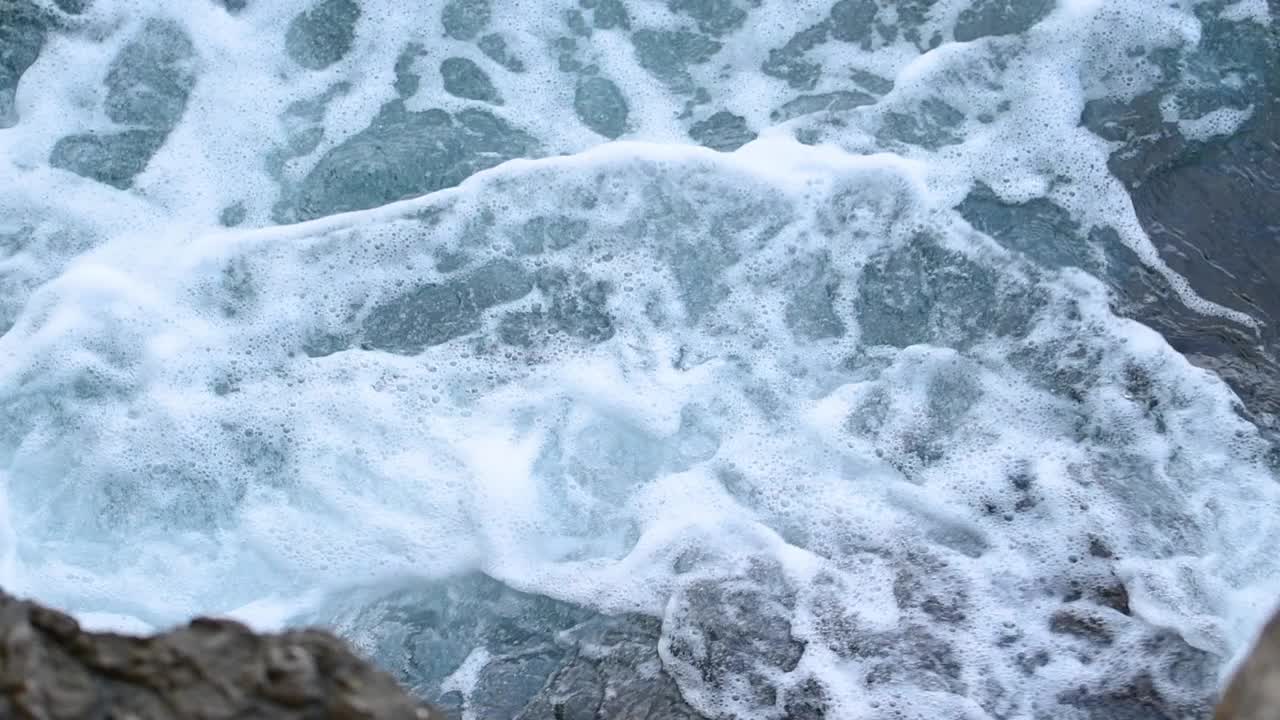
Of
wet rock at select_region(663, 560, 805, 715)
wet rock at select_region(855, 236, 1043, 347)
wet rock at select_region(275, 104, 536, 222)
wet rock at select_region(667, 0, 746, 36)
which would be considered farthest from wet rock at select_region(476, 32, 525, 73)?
wet rock at select_region(663, 560, 805, 715)

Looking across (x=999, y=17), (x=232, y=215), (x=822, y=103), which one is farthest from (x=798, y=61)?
(x=232, y=215)

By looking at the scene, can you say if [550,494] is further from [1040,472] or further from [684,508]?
[1040,472]

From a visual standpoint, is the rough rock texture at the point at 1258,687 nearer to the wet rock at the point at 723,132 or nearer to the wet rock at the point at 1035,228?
the wet rock at the point at 1035,228

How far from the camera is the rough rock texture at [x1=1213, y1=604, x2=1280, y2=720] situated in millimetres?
1903

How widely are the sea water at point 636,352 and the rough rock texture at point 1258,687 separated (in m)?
1.23

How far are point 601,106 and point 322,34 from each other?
129 cm

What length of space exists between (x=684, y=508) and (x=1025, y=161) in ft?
6.60

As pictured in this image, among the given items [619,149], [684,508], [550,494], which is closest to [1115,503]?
[684,508]

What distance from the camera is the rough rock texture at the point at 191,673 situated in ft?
6.44

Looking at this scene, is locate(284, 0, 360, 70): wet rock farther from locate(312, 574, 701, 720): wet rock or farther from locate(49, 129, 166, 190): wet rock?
locate(312, 574, 701, 720): wet rock

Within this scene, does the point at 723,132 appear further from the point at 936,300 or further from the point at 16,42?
the point at 16,42

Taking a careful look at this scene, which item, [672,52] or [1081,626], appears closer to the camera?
[1081,626]

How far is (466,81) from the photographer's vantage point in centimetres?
483

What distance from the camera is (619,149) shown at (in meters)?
4.51
